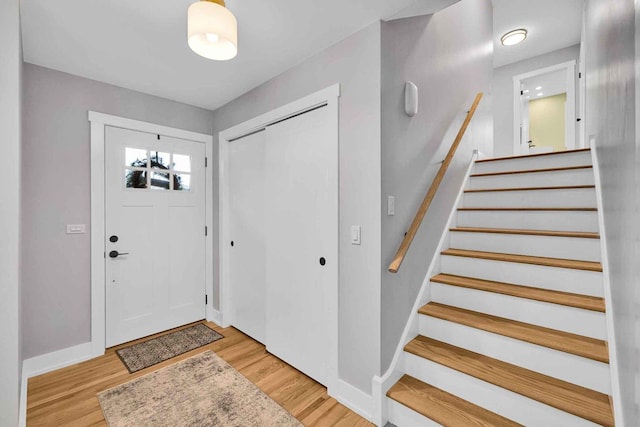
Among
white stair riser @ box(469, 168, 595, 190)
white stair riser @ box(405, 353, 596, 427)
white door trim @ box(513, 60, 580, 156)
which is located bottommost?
white stair riser @ box(405, 353, 596, 427)

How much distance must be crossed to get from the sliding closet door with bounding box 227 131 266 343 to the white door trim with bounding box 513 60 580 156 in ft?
14.6

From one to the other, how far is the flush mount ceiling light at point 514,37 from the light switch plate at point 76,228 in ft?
18.6

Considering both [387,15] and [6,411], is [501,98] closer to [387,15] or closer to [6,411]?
[387,15]

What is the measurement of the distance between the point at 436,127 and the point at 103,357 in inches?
141

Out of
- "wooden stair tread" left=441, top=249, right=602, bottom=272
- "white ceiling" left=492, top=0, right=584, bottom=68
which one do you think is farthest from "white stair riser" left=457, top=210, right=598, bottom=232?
"white ceiling" left=492, top=0, right=584, bottom=68

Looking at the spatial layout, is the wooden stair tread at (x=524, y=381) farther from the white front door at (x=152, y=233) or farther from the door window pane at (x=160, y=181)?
the door window pane at (x=160, y=181)

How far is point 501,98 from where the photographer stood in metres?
4.89

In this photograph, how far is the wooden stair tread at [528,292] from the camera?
1.64 metres

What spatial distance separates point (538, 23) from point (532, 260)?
3.60 metres

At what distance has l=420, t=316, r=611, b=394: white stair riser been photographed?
1.42 metres

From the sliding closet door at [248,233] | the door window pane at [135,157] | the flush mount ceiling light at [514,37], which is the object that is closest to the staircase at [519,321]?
the sliding closet door at [248,233]

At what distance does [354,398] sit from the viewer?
→ 1867 millimetres

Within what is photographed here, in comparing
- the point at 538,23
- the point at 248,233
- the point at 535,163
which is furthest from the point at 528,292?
the point at 538,23

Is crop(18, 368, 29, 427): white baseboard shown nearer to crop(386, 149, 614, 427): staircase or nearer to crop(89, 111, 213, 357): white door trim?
crop(89, 111, 213, 357): white door trim
